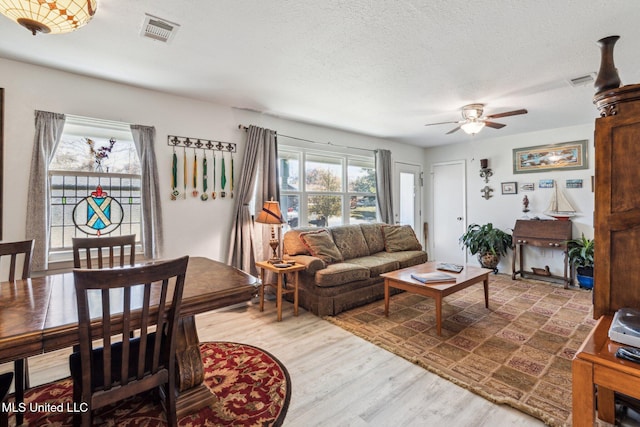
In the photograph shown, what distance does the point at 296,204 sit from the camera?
Answer: 4.51m

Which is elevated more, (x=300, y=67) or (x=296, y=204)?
(x=300, y=67)

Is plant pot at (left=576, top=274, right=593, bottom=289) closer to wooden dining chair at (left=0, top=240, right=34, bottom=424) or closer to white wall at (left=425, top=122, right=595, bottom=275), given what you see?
white wall at (left=425, top=122, right=595, bottom=275)

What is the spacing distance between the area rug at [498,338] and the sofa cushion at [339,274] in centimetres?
38

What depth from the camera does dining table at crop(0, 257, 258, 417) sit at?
44.5 inches

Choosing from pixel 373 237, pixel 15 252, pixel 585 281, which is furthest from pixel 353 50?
pixel 585 281

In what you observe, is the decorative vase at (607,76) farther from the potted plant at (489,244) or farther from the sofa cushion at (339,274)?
the potted plant at (489,244)

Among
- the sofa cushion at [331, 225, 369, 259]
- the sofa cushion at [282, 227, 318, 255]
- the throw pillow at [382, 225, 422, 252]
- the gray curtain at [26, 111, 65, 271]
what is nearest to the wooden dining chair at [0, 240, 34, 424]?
the gray curtain at [26, 111, 65, 271]

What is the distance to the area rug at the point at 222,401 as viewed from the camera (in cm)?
173

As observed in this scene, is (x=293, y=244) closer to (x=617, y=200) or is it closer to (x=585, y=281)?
(x=617, y=200)

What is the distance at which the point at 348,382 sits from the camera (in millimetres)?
2121

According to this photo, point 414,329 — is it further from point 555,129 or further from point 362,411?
point 555,129

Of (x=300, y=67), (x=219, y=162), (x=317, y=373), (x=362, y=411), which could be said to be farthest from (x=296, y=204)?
(x=362, y=411)

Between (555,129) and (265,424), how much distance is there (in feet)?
19.4

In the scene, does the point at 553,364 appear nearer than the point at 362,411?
No
